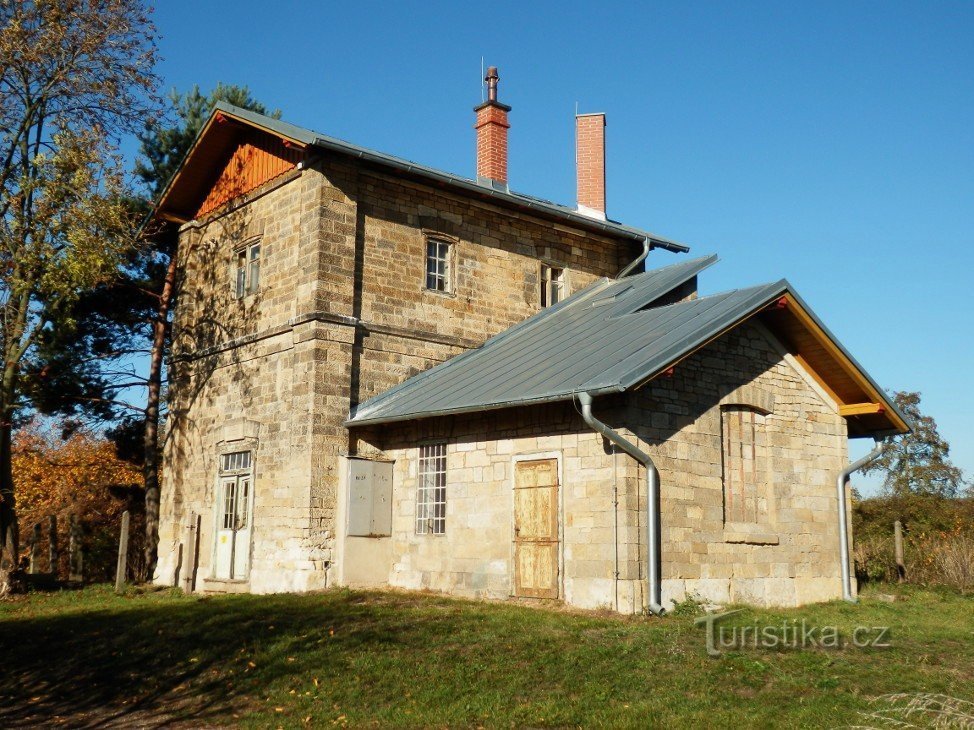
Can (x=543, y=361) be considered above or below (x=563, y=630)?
above

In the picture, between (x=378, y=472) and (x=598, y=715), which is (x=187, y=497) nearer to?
(x=378, y=472)

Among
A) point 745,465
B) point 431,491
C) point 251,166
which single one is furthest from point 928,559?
point 251,166

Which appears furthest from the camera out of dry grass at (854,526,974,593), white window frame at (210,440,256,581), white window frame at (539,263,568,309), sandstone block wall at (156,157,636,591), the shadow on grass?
white window frame at (539,263,568,309)

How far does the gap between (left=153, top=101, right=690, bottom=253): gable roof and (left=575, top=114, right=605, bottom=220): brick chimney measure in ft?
1.63

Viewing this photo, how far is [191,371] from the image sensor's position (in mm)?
19156

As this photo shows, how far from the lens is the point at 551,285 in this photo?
64.3ft

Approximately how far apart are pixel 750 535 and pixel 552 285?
7.56 m

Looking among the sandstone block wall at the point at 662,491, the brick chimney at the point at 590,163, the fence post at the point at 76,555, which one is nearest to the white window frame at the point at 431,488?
the sandstone block wall at the point at 662,491

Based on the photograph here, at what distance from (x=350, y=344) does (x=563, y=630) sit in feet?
23.2

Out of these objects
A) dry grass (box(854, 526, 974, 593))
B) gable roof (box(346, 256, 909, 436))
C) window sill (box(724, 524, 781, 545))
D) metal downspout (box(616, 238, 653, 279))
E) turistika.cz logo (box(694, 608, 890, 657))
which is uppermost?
metal downspout (box(616, 238, 653, 279))

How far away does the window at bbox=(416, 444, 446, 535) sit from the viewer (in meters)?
14.9

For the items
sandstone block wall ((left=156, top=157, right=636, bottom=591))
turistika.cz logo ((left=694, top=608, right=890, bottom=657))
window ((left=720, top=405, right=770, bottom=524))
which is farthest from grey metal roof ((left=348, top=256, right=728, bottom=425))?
turistika.cz logo ((left=694, top=608, right=890, bottom=657))

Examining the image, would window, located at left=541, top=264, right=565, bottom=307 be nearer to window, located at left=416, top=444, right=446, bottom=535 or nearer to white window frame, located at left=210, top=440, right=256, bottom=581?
window, located at left=416, top=444, right=446, bottom=535

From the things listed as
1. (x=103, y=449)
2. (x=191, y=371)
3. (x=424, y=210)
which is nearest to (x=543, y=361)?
(x=424, y=210)
